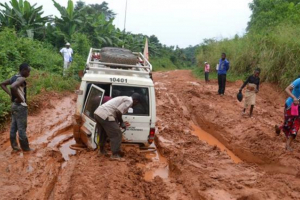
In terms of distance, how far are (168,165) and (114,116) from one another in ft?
5.03

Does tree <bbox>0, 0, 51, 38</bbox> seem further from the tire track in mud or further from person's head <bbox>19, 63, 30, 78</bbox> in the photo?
person's head <bbox>19, 63, 30, 78</bbox>

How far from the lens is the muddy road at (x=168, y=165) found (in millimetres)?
4492

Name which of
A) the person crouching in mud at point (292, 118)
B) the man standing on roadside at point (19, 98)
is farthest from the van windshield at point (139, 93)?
the person crouching in mud at point (292, 118)

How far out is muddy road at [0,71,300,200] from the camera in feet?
14.7

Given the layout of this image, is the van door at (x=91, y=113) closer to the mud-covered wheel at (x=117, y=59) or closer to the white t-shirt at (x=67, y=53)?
the mud-covered wheel at (x=117, y=59)

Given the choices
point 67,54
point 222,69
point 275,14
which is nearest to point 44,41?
point 67,54

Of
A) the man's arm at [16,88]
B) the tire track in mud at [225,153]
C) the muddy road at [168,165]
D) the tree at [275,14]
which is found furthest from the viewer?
the tree at [275,14]

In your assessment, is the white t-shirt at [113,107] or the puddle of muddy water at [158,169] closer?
the white t-shirt at [113,107]

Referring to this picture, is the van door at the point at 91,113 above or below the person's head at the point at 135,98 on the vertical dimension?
below

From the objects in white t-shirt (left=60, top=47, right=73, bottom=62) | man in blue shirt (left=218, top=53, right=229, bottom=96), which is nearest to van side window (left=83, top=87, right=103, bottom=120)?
man in blue shirt (left=218, top=53, right=229, bottom=96)

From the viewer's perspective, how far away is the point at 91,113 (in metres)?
5.96

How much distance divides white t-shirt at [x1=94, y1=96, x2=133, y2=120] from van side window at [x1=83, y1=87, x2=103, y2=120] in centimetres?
33

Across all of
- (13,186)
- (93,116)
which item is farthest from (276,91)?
(13,186)

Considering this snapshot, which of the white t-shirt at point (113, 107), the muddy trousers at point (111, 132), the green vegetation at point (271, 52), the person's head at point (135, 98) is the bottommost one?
the muddy trousers at point (111, 132)
